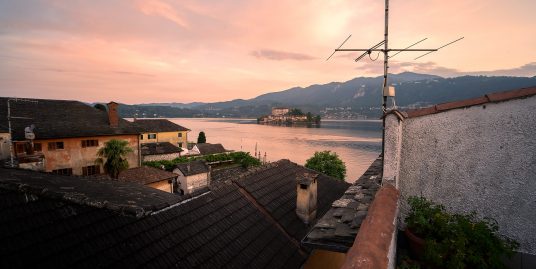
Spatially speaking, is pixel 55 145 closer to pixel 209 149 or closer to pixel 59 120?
pixel 59 120

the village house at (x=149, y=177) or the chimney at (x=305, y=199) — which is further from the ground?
the chimney at (x=305, y=199)

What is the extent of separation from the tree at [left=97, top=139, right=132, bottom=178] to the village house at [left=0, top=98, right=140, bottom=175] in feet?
4.43

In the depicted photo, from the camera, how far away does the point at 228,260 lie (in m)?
6.38

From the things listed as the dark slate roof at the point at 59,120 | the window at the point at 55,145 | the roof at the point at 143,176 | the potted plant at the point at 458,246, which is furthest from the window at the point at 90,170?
the potted plant at the point at 458,246

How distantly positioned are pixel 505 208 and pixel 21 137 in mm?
35644

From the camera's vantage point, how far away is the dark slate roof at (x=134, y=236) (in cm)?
378

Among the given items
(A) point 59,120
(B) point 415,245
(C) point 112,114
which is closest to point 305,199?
(B) point 415,245

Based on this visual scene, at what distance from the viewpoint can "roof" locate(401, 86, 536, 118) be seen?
15.0 ft

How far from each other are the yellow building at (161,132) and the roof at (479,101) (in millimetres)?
61722

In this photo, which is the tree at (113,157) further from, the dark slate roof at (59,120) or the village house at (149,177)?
the village house at (149,177)

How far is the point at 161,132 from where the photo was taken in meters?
61.4

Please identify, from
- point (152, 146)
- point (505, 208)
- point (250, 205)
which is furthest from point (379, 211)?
point (152, 146)

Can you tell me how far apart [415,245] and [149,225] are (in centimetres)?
545

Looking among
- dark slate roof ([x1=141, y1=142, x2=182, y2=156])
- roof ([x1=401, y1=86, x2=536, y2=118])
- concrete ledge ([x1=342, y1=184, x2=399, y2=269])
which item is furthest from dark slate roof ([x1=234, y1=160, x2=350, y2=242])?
dark slate roof ([x1=141, y1=142, x2=182, y2=156])
